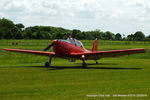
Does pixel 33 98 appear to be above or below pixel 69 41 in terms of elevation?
below

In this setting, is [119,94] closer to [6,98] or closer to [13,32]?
[6,98]

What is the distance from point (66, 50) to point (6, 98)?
11.9 metres

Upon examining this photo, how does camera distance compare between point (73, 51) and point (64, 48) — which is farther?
point (73, 51)

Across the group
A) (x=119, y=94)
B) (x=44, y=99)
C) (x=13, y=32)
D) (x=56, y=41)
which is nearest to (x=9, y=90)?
(x=44, y=99)

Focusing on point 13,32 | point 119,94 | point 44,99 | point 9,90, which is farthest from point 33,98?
point 13,32

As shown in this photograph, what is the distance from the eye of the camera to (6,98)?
8.52 meters

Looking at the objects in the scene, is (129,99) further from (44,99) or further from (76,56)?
(76,56)

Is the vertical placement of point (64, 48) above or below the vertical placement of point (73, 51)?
above

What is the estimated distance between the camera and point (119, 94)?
28.7ft

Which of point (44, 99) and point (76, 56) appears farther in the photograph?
point (76, 56)

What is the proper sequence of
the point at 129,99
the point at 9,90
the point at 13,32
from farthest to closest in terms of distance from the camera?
1. the point at 13,32
2. the point at 9,90
3. the point at 129,99

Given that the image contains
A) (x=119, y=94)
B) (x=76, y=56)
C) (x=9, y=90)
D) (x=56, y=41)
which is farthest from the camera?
(x=76, y=56)

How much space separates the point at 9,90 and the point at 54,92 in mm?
1768

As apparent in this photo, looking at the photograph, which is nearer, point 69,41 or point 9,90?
point 9,90
